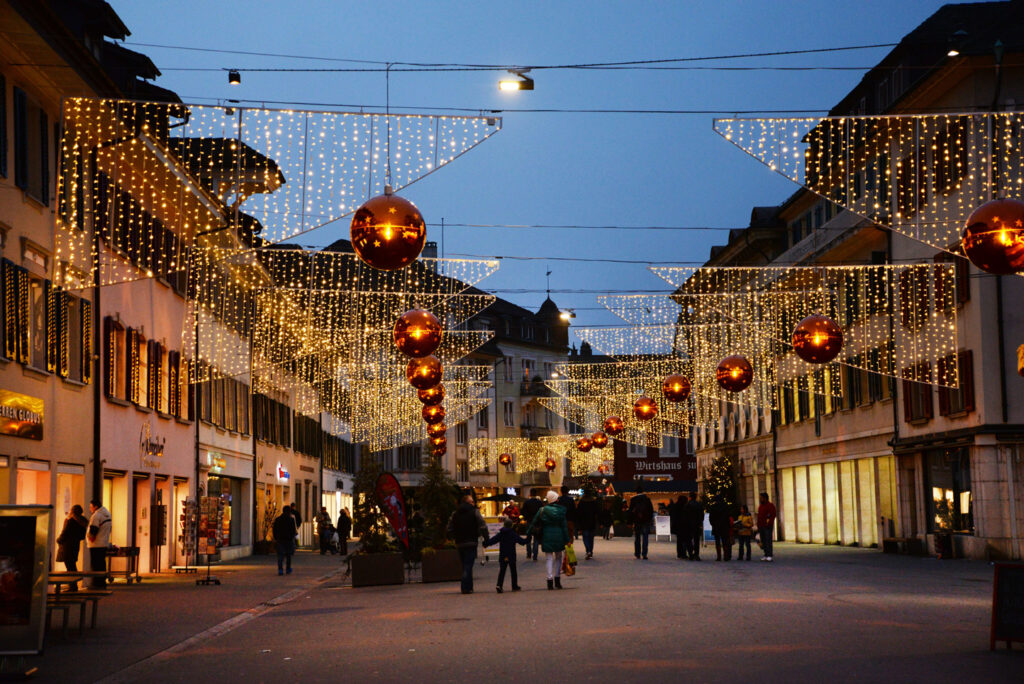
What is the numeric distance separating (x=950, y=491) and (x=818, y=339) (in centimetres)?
1609

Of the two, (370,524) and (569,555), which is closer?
(569,555)

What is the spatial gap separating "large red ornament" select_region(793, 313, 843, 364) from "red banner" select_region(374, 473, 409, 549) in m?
8.45

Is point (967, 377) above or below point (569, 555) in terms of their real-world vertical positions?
above

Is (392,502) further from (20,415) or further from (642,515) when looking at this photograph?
(642,515)

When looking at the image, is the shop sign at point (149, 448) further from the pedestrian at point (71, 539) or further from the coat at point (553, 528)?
the coat at point (553, 528)

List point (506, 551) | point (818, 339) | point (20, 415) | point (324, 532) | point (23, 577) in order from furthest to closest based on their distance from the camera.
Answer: point (324, 532), point (506, 551), point (818, 339), point (20, 415), point (23, 577)

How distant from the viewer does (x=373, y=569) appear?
27.8m

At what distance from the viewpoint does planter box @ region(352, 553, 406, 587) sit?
27.8 meters

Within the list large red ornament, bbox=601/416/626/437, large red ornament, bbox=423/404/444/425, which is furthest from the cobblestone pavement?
large red ornament, bbox=601/416/626/437

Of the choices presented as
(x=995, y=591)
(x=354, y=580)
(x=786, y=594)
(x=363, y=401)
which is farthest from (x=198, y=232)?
(x=995, y=591)

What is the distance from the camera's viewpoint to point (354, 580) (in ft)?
91.2

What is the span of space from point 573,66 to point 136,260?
15.0 m

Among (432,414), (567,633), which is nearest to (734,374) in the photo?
(432,414)

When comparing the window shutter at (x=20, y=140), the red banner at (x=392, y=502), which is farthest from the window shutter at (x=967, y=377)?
the window shutter at (x=20, y=140)
